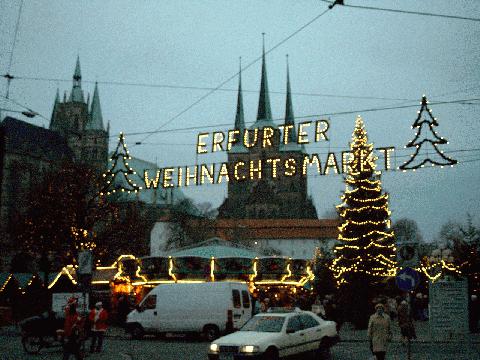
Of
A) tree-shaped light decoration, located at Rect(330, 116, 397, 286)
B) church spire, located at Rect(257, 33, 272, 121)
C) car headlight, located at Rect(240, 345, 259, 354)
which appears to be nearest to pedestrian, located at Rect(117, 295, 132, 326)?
tree-shaped light decoration, located at Rect(330, 116, 397, 286)

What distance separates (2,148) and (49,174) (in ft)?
134

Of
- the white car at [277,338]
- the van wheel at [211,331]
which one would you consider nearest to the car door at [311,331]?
the white car at [277,338]

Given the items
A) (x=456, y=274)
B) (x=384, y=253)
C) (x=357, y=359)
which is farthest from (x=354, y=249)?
(x=357, y=359)

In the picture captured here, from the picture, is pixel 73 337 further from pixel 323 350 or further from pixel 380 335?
pixel 380 335

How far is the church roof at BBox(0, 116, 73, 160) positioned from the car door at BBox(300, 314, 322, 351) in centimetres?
6757

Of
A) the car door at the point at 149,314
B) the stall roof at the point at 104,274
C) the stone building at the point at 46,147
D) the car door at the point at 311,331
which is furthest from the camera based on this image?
the stone building at the point at 46,147

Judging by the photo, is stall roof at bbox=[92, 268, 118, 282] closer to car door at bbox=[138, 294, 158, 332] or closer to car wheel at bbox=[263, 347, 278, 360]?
car door at bbox=[138, 294, 158, 332]

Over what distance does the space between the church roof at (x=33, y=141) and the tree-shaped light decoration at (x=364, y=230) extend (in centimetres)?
5184

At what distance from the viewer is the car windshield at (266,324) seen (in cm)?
1572

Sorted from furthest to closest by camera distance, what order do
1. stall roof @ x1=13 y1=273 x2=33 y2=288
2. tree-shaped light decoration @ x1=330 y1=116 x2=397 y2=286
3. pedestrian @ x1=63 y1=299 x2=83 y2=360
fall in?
stall roof @ x1=13 y1=273 x2=33 y2=288 → tree-shaped light decoration @ x1=330 y1=116 x2=397 y2=286 → pedestrian @ x1=63 y1=299 x2=83 y2=360

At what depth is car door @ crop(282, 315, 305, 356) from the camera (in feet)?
50.5

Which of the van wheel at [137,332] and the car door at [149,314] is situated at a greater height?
the car door at [149,314]

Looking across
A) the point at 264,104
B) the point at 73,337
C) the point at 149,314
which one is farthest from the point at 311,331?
the point at 264,104

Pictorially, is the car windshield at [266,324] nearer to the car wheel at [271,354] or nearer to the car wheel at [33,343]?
the car wheel at [271,354]
